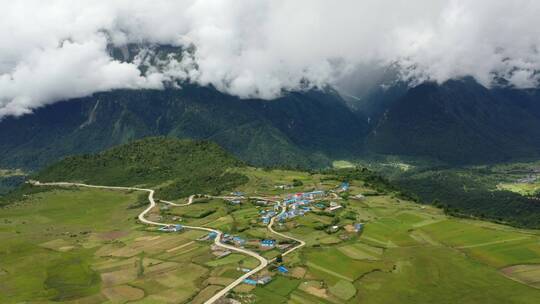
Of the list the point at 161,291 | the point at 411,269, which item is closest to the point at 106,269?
the point at 161,291

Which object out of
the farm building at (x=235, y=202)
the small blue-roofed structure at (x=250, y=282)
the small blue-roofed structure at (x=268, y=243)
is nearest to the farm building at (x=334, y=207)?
the farm building at (x=235, y=202)

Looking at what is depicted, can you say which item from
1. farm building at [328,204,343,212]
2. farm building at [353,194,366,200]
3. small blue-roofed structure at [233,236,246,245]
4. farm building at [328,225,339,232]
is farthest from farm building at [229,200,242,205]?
farm building at [328,225,339,232]

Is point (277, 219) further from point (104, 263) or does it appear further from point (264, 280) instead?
point (104, 263)

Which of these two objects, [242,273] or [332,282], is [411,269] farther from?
[242,273]

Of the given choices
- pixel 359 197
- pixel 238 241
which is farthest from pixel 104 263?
pixel 359 197

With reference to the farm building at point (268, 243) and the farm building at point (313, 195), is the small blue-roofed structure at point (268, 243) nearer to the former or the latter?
the farm building at point (268, 243)

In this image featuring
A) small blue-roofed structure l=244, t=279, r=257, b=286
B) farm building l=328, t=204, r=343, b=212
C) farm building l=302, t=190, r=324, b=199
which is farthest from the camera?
farm building l=302, t=190, r=324, b=199

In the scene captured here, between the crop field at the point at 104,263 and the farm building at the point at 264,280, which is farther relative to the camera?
the crop field at the point at 104,263

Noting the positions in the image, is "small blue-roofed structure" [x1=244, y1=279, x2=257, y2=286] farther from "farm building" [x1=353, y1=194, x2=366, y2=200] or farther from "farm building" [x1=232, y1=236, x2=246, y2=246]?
"farm building" [x1=353, y1=194, x2=366, y2=200]
